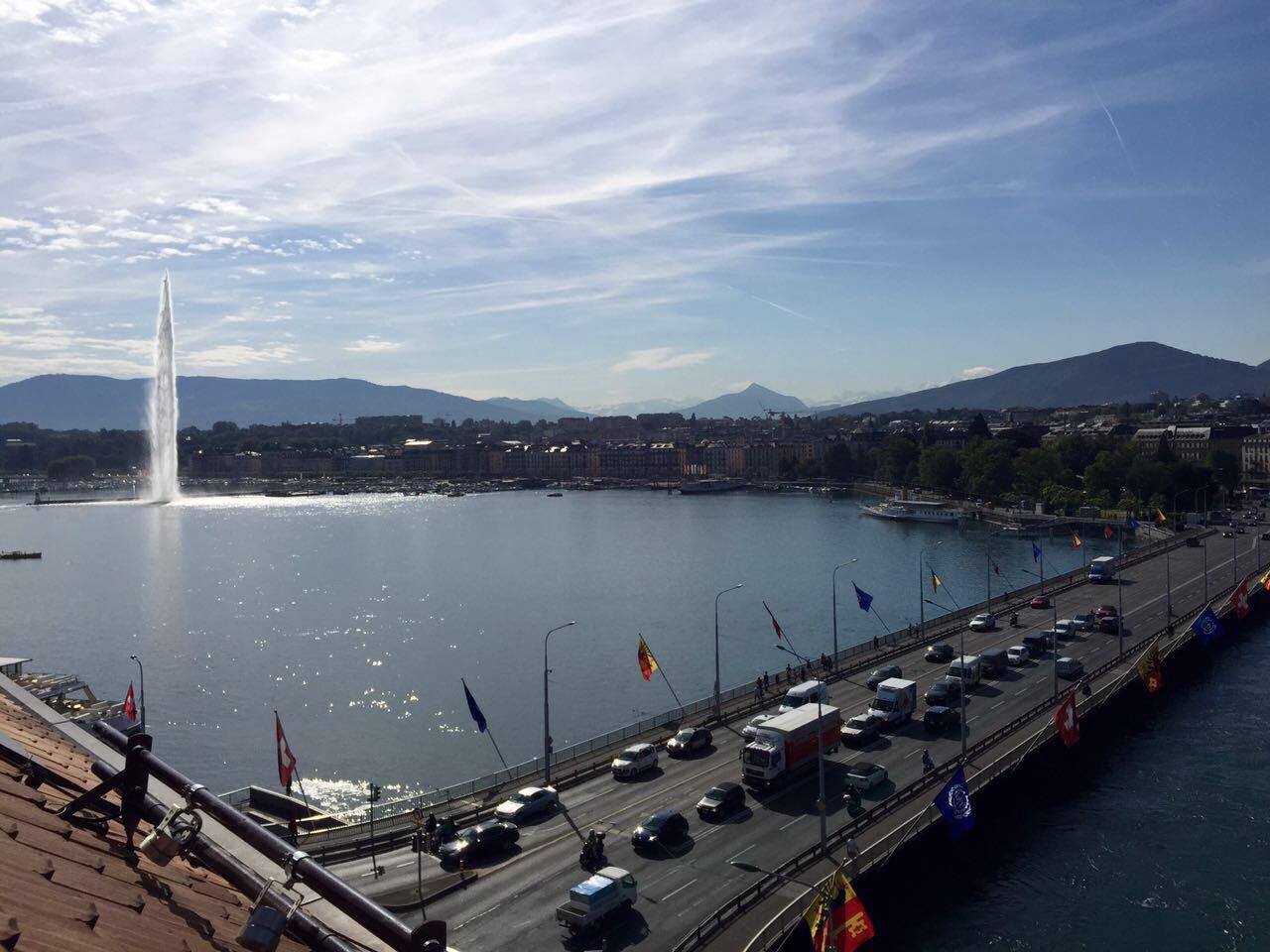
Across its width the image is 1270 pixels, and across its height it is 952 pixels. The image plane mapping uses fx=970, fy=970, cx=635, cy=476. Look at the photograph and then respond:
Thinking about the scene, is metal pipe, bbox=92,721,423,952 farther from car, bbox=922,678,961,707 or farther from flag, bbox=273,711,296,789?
car, bbox=922,678,961,707

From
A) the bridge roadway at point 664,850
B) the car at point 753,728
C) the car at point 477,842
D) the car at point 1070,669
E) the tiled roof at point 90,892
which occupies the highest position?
the tiled roof at point 90,892

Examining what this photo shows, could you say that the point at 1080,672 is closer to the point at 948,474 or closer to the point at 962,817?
the point at 962,817

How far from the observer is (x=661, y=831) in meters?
19.5

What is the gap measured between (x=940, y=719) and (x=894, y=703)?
1309mm

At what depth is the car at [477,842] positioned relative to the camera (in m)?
19.0

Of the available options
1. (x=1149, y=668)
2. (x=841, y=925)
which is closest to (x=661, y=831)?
(x=841, y=925)

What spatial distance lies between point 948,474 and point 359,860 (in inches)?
4553

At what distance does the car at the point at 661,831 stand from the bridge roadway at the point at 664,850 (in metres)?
0.25

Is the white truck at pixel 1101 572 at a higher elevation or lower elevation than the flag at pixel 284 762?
lower

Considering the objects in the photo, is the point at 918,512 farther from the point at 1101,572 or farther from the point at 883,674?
the point at 883,674

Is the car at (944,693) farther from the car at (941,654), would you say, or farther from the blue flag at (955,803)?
the blue flag at (955,803)

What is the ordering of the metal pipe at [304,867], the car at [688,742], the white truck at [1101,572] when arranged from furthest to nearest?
the white truck at [1101,572]
the car at [688,742]
the metal pipe at [304,867]

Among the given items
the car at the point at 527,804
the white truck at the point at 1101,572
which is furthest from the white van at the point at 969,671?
the white truck at the point at 1101,572

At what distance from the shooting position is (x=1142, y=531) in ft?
274
